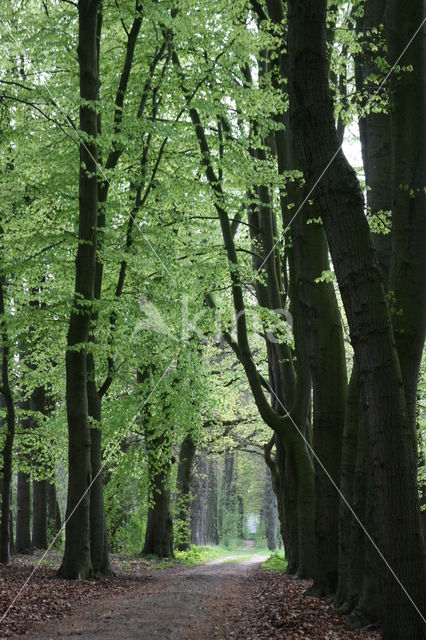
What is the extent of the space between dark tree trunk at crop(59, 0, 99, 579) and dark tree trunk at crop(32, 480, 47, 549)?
8.63 meters

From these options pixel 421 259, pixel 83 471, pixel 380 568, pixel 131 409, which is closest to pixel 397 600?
pixel 380 568

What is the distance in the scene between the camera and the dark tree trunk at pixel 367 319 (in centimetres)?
500

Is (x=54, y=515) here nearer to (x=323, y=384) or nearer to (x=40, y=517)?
(x=40, y=517)

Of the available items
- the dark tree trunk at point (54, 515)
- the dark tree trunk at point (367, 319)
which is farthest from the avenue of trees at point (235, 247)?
the dark tree trunk at point (54, 515)

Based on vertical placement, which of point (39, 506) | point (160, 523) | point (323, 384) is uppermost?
point (323, 384)

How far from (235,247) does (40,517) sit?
11.2 meters

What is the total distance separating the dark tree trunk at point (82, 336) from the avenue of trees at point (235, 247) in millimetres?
38

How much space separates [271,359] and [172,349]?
2.17m

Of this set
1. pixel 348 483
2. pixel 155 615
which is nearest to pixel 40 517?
pixel 155 615

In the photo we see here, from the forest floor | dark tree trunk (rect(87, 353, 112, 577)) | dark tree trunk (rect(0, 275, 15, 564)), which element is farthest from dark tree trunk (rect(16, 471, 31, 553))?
dark tree trunk (rect(87, 353, 112, 577))

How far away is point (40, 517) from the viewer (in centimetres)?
2036

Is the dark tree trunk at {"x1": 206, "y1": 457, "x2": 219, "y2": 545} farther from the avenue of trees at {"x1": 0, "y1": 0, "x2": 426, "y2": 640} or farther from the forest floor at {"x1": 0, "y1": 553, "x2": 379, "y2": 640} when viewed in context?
the forest floor at {"x1": 0, "y1": 553, "x2": 379, "y2": 640}

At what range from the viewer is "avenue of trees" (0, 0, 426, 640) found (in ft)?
Result: 17.7

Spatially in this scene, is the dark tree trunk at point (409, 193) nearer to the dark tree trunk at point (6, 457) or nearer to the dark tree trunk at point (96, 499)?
the dark tree trunk at point (96, 499)
